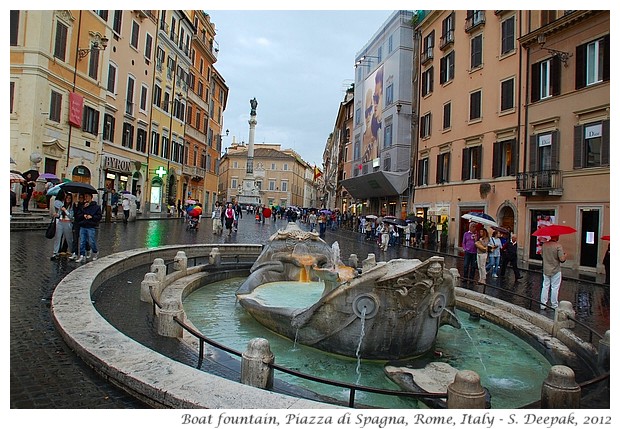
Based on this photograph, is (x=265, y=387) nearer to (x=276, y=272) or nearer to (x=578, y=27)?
(x=276, y=272)

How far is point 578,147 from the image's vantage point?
17.7 meters

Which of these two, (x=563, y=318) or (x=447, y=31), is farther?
(x=447, y=31)

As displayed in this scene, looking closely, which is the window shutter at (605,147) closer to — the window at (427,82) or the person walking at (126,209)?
the window at (427,82)

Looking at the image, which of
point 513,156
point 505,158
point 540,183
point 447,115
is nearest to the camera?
point 540,183

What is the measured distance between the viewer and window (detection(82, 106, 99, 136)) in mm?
25812

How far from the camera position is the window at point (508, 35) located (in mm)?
21594

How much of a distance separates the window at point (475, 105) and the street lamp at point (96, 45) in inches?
836

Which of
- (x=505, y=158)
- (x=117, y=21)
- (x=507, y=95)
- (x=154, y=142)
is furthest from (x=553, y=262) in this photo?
(x=154, y=142)

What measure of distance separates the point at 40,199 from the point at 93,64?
1053cm

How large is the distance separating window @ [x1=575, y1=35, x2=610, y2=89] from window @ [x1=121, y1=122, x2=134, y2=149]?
27.8m

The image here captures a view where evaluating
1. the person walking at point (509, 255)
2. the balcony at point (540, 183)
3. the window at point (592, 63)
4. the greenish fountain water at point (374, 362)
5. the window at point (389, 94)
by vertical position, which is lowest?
the greenish fountain water at point (374, 362)

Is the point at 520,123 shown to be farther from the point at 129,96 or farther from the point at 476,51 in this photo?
the point at 129,96

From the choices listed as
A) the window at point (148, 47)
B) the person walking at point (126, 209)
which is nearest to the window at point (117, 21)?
the window at point (148, 47)

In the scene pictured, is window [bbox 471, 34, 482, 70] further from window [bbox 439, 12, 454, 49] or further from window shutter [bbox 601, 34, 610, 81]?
window shutter [bbox 601, 34, 610, 81]
